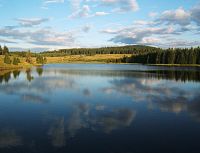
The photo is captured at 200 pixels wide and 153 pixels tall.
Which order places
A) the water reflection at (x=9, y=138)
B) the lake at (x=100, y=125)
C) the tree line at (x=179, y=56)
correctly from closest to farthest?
the lake at (x=100, y=125) < the water reflection at (x=9, y=138) < the tree line at (x=179, y=56)

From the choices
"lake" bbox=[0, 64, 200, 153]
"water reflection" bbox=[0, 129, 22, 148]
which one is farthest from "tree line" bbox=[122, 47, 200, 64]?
"water reflection" bbox=[0, 129, 22, 148]

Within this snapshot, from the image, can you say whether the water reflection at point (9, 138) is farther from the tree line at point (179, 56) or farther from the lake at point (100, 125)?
the tree line at point (179, 56)

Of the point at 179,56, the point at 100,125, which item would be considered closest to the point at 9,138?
the point at 100,125

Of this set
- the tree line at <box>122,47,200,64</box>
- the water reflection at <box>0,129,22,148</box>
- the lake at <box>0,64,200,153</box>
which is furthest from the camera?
the tree line at <box>122,47,200,64</box>

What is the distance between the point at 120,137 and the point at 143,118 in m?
5.95

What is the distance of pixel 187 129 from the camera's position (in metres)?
19.6

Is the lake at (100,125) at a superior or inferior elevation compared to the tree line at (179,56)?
inferior

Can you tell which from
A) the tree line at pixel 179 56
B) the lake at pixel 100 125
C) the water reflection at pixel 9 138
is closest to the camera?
the lake at pixel 100 125

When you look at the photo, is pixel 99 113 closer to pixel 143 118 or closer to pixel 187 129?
pixel 143 118

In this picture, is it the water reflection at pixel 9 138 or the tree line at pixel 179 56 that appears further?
the tree line at pixel 179 56

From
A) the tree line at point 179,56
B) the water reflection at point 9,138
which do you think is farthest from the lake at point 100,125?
the tree line at point 179,56

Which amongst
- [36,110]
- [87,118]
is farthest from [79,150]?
[36,110]

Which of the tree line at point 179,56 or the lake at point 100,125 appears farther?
the tree line at point 179,56

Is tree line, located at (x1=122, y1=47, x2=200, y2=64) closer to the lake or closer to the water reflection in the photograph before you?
the lake
